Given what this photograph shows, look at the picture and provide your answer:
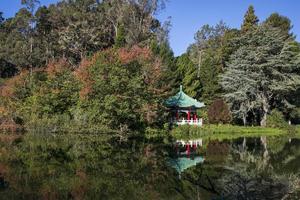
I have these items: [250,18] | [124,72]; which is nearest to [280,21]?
[250,18]

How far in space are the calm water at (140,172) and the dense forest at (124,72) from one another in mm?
10299

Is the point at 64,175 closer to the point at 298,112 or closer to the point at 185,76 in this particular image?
the point at 185,76

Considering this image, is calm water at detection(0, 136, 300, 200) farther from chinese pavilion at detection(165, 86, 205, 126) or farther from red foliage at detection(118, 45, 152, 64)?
chinese pavilion at detection(165, 86, 205, 126)

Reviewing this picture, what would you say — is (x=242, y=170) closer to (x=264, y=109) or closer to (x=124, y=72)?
(x=124, y=72)

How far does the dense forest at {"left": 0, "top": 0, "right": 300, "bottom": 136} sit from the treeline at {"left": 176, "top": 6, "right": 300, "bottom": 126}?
11cm

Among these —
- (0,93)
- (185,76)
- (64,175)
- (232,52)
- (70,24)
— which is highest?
(70,24)

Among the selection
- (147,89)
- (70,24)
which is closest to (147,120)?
(147,89)

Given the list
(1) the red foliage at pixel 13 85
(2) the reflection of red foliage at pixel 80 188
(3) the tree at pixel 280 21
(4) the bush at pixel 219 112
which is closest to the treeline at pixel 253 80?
(4) the bush at pixel 219 112

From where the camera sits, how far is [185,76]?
164 ft

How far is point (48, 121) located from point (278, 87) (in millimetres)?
23271

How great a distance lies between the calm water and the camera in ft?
39.7

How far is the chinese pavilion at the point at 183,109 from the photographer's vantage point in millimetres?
43384

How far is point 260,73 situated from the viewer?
46.2m

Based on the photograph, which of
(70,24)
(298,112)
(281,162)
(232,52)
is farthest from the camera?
(70,24)
